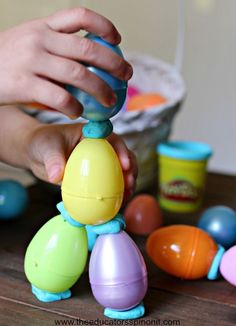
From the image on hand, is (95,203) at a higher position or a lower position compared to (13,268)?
higher

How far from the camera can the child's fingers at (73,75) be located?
1.55 feet

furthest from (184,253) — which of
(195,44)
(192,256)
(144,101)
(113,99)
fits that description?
(195,44)

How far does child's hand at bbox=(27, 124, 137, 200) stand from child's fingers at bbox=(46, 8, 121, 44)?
0.14 meters

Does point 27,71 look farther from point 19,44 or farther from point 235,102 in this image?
point 235,102

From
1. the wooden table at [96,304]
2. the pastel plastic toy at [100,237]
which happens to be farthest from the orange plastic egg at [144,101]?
the pastel plastic toy at [100,237]

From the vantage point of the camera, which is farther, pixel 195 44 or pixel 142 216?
pixel 195 44

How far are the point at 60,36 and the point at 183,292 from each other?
0.97 ft

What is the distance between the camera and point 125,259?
54 centimetres

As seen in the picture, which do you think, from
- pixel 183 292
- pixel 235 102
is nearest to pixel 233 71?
pixel 235 102

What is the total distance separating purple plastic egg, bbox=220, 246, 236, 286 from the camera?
1.98 feet

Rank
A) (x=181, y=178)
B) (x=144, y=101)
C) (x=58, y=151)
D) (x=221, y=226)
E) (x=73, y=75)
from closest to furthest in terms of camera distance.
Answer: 1. (x=73, y=75)
2. (x=58, y=151)
3. (x=221, y=226)
4. (x=181, y=178)
5. (x=144, y=101)

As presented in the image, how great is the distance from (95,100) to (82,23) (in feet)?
0.22

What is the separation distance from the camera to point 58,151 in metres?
0.60

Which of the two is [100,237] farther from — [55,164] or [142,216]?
[142,216]
